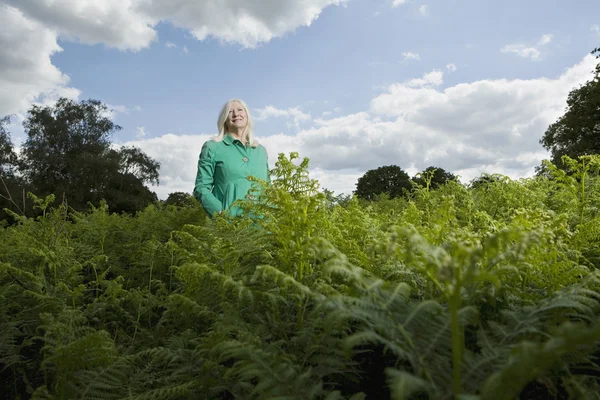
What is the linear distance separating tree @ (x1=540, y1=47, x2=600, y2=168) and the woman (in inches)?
1089

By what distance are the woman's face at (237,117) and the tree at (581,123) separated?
91.0 ft

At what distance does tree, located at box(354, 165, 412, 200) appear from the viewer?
31141 mm

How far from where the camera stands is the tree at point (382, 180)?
31141 millimetres

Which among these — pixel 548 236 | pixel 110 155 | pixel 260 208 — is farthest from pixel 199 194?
pixel 110 155

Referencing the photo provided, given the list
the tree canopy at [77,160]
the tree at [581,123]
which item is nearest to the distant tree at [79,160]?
the tree canopy at [77,160]

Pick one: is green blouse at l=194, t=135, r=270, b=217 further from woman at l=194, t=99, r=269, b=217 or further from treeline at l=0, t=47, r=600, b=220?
treeline at l=0, t=47, r=600, b=220

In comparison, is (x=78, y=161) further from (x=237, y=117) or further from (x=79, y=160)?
(x=237, y=117)

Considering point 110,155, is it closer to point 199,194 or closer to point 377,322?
point 199,194

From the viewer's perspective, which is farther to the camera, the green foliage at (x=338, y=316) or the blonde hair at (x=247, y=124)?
the blonde hair at (x=247, y=124)

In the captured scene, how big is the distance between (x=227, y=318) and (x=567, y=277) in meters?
2.08

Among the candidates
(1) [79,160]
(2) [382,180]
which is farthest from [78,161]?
(2) [382,180]

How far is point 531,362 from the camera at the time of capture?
1243 mm

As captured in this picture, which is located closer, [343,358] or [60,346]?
[343,358]

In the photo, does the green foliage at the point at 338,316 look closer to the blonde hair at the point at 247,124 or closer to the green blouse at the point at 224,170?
the green blouse at the point at 224,170
